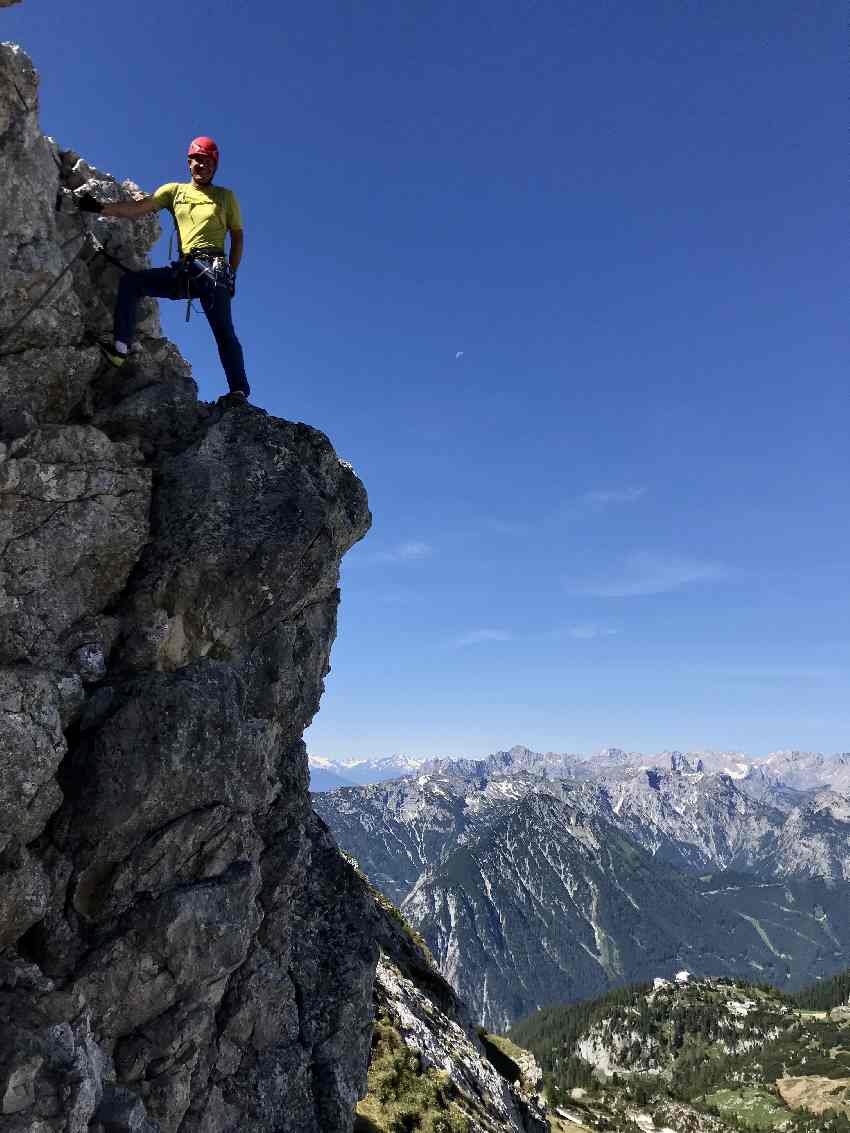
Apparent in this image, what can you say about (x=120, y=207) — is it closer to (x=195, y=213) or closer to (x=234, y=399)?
(x=195, y=213)

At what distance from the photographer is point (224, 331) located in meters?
20.0

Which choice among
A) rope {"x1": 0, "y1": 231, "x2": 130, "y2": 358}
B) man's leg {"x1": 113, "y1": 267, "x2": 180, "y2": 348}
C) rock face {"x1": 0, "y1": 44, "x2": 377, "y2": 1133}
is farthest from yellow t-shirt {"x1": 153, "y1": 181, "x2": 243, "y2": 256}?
rope {"x1": 0, "y1": 231, "x2": 130, "y2": 358}

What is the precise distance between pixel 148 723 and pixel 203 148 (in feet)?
50.6

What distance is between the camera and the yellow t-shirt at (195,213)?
62.4 ft

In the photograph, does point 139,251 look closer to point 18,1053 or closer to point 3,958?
point 3,958

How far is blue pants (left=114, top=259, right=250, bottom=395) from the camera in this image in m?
18.5

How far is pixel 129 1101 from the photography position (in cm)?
1306

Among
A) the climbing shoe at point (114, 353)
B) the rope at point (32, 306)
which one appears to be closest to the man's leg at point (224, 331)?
the climbing shoe at point (114, 353)

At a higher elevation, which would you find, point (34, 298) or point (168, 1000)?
point (34, 298)

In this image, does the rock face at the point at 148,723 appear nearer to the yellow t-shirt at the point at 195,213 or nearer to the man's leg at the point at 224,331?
the man's leg at the point at 224,331

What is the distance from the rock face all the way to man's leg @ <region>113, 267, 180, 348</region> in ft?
2.84

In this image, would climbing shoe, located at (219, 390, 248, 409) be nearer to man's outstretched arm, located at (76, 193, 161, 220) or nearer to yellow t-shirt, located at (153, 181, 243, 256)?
yellow t-shirt, located at (153, 181, 243, 256)

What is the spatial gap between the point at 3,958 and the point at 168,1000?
3.86 meters

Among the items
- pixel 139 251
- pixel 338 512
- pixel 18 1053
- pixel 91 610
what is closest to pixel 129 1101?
pixel 18 1053
